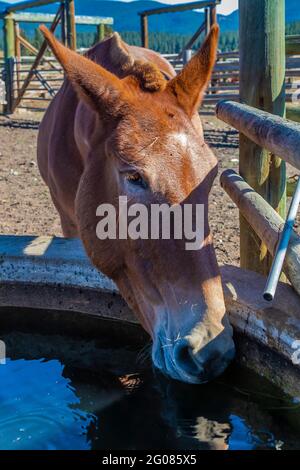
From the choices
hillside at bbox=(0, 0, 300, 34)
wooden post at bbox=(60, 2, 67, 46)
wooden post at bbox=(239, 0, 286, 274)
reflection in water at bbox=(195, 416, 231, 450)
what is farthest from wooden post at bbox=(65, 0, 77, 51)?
hillside at bbox=(0, 0, 300, 34)

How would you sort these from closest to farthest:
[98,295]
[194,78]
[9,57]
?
[194,78]
[98,295]
[9,57]

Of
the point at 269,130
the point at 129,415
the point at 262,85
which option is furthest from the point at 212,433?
the point at 262,85

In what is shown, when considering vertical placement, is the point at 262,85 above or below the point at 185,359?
above

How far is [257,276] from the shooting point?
2.99 meters

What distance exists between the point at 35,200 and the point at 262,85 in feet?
13.1

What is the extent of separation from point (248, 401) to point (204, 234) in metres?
0.73

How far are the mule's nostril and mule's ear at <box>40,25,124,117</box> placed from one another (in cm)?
101

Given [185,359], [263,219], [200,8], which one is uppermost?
[200,8]

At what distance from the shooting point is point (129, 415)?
8.25ft

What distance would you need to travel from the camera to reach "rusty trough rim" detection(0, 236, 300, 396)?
8.43ft

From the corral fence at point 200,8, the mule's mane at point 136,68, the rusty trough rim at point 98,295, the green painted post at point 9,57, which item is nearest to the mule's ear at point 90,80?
the mule's mane at point 136,68

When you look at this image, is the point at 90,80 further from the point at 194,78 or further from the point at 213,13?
the point at 213,13
